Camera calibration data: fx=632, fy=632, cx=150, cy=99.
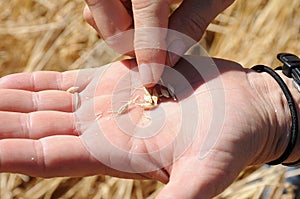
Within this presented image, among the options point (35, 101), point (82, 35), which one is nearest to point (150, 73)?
point (35, 101)

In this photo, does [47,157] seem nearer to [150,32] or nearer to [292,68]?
[150,32]

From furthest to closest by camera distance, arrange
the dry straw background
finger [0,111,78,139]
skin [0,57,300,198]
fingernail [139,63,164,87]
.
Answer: the dry straw background
fingernail [139,63,164,87]
finger [0,111,78,139]
skin [0,57,300,198]

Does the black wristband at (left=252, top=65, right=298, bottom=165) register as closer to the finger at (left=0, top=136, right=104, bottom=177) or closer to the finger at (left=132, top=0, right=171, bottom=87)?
the finger at (left=132, top=0, right=171, bottom=87)

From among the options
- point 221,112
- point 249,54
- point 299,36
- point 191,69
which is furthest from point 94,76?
point 299,36

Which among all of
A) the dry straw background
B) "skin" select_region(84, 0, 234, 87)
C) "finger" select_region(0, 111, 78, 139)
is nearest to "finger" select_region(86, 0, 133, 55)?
"skin" select_region(84, 0, 234, 87)

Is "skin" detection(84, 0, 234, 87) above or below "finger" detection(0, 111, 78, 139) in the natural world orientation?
above

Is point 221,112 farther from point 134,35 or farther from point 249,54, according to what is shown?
point 249,54
